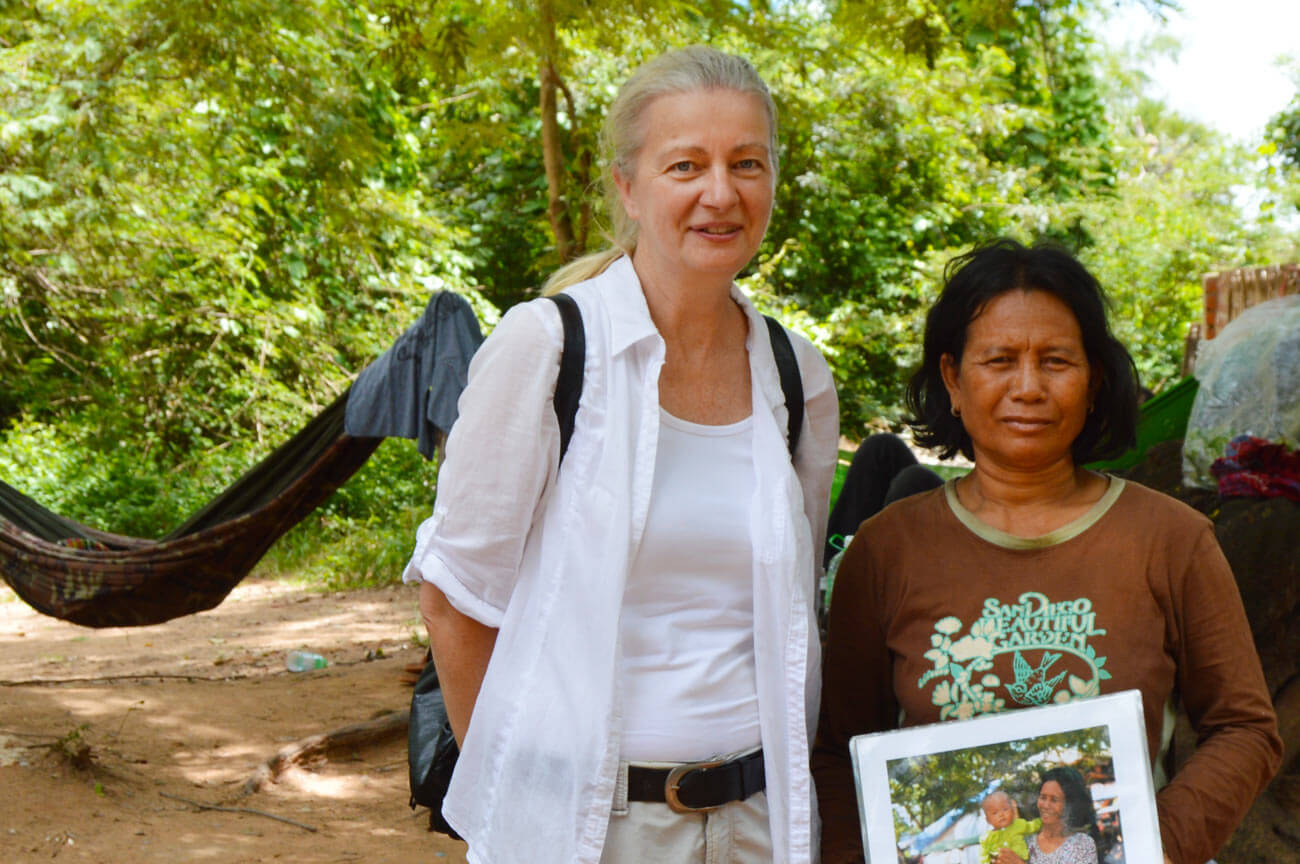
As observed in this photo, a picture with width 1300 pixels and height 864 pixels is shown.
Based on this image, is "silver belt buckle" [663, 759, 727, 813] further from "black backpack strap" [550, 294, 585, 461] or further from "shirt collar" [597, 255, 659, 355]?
"shirt collar" [597, 255, 659, 355]

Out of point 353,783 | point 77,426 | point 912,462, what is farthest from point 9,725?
point 77,426

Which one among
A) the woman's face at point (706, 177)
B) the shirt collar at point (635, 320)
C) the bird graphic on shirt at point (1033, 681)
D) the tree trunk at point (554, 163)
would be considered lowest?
the bird graphic on shirt at point (1033, 681)

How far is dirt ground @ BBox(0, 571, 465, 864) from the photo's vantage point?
12.9 ft

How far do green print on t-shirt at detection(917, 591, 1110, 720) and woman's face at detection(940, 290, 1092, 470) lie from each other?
193mm

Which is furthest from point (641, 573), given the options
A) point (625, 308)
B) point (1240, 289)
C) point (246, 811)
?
point (1240, 289)

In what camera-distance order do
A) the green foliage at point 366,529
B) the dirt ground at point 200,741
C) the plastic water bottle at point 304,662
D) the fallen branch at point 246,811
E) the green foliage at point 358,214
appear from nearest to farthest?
1. the dirt ground at point 200,741
2. the fallen branch at point 246,811
3. the plastic water bottle at point 304,662
4. the green foliage at point 358,214
5. the green foliage at point 366,529

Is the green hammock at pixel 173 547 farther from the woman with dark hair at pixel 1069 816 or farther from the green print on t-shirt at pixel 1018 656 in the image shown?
the woman with dark hair at pixel 1069 816

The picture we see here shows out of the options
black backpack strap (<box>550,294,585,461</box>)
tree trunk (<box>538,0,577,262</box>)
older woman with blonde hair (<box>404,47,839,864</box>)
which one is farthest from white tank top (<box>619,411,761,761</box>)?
tree trunk (<box>538,0,577,262</box>)

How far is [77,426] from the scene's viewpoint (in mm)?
9891

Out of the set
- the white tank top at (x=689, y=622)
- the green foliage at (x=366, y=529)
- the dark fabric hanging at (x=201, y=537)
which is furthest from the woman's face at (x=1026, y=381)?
the green foliage at (x=366, y=529)

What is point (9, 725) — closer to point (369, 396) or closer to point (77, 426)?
point (369, 396)

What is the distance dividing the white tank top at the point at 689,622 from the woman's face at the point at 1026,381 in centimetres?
33

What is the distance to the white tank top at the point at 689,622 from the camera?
1383 mm

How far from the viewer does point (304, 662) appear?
6.17 meters
